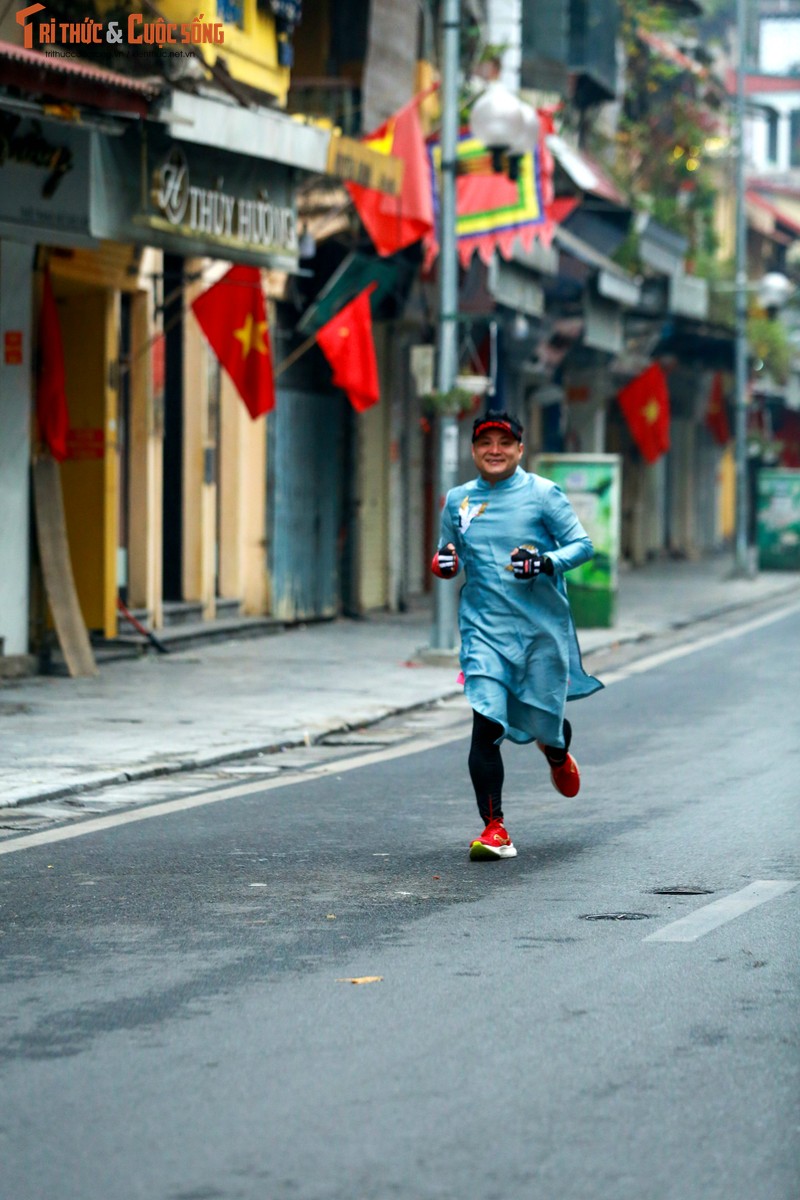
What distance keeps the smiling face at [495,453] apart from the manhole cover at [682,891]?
6.10 ft

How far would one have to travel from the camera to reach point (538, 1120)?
4.77 meters

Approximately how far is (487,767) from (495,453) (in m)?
1.24

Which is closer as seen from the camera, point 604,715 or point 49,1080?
point 49,1080

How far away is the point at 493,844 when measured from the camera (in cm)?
847

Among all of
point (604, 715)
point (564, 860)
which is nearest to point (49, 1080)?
point (564, 860)

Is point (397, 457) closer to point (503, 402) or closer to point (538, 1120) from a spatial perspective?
point (503, 402)

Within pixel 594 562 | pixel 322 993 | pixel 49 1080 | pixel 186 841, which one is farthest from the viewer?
pixel 594 562

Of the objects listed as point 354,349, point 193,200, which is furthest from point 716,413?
point 193,200

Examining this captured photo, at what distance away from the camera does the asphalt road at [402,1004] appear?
451 centimetres

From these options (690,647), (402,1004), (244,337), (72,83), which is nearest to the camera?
(402,1004)

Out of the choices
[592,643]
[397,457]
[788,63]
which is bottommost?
[592,643]

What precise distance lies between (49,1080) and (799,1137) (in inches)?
68.7

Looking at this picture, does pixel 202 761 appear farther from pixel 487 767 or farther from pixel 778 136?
pixel 778 136

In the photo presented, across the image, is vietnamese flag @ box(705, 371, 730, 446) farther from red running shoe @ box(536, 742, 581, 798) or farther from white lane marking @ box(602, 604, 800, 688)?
red running shoe @ box(536, 742, 581, 798)
